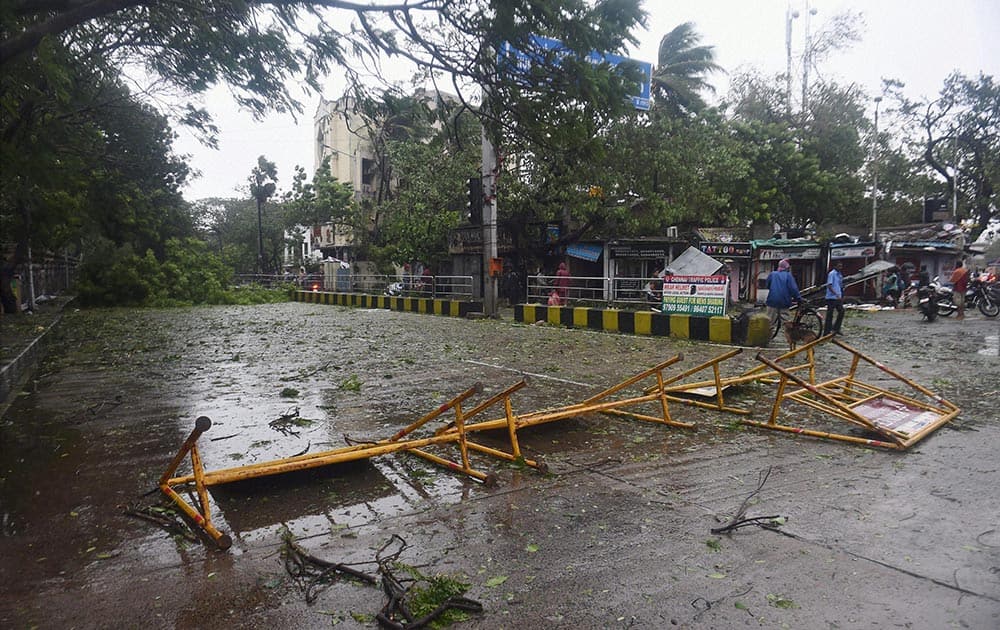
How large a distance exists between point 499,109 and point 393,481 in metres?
4.65

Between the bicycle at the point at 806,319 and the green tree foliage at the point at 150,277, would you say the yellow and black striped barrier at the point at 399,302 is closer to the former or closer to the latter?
the green tree foliage at the point at 150,277

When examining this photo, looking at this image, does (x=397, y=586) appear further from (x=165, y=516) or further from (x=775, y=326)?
(x=775, y=326)

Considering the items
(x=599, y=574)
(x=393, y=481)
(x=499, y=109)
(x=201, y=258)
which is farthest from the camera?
(x=201, y=258)

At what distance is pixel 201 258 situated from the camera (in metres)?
29.2

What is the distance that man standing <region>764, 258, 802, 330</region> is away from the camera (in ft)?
40.0

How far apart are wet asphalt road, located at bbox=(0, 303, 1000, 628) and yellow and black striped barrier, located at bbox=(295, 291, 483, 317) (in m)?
12.8

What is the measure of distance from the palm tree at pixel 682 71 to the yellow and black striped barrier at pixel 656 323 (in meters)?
12.1

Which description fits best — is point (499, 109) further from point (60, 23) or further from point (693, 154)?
point (693, 154)

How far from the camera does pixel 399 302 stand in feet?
81.7

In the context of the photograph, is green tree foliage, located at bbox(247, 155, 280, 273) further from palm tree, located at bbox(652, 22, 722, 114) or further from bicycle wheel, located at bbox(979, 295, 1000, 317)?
bicycle wheel, located at bbox(979, 295, 1000, 317)

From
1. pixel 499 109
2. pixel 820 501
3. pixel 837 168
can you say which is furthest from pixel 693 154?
pixel 820 501

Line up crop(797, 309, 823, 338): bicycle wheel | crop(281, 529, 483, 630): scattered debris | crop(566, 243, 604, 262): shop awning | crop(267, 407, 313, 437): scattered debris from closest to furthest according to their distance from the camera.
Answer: crop(281, 529, 483, 630): scattered debris
crop(267, 407, 313, 437): scattered debris
crop(797, 309, 823, 338): bicycle wheel
crop(566, 243, 604, 262): shop awning

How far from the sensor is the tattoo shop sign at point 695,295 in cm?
1297

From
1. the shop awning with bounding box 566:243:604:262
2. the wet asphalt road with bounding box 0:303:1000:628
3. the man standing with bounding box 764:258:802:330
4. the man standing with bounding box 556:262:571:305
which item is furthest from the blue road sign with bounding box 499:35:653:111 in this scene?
the shop awning with bounding box 566:243:604:262
